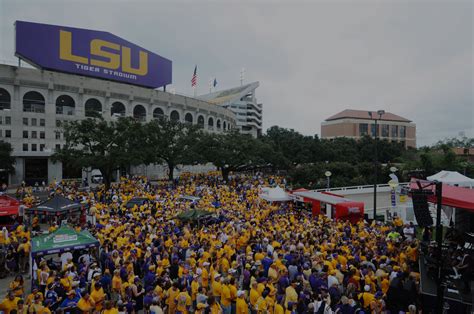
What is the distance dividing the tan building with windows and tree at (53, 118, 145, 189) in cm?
9425

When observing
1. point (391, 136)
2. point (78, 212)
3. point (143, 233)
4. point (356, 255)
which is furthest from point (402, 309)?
point (391, 136)

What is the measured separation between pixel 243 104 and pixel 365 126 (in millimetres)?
44473

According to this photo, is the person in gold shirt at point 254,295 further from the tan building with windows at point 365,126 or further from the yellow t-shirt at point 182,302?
the tan building with windows at point 365,126

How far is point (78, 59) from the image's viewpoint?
4606cm

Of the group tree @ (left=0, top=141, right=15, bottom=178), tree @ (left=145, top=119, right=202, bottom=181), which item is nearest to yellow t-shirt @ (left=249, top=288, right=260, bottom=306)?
tree @ (left=145, top=119, right=202, bottom=181)

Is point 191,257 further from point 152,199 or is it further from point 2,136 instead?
point 2,136

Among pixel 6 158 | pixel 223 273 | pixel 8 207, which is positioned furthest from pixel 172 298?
pixel 6 158

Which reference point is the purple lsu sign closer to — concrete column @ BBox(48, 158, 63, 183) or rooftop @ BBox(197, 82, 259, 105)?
concrete column @ BBox(48, 158, 63, 183)

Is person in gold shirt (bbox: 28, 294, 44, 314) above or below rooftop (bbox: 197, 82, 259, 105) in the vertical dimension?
below

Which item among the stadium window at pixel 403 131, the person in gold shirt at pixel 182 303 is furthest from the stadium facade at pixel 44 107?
the stadium window at pixel 403 131

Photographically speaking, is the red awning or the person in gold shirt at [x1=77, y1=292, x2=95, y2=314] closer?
the person in gold shirt at [x1=77, y1=292, x2=95, y2=314]

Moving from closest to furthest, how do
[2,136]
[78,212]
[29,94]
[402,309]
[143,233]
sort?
[402,309]
[143,233]
[78,212]
[2,136]
[29,94]

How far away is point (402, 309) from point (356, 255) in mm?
2326

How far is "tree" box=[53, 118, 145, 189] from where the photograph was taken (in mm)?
28203
